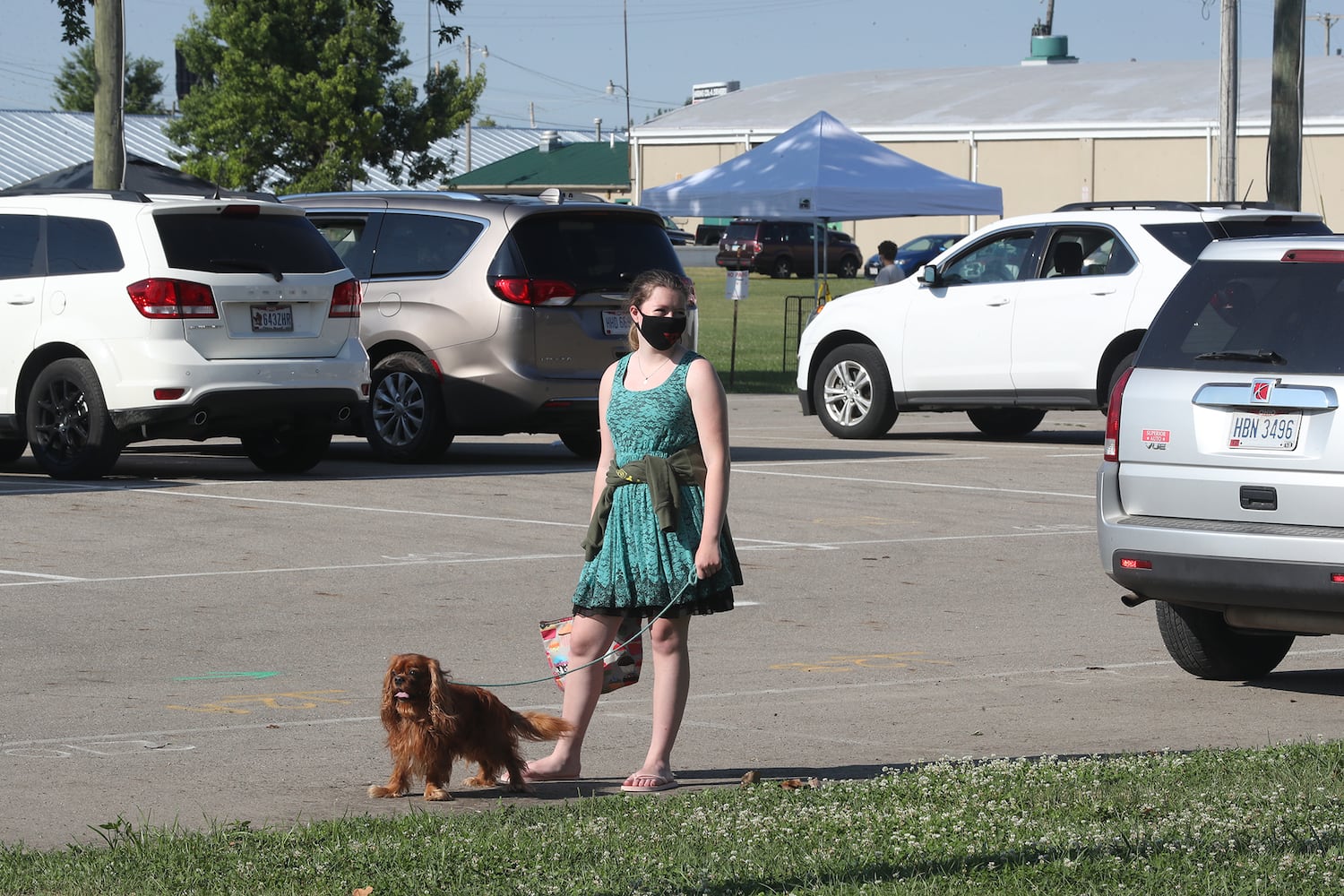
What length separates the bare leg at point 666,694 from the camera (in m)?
6.20

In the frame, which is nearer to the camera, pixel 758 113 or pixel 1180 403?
pixel 1180 403

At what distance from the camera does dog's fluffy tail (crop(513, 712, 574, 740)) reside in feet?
20.5

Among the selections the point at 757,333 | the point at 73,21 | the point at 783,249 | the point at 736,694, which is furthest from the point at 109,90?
the point at 783,249

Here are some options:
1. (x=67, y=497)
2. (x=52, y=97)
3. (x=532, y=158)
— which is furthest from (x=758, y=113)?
(x=52, y=97)

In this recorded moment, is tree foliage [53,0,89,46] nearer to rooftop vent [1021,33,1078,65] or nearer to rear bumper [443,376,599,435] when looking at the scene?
rear bumper [443,376,599,435]

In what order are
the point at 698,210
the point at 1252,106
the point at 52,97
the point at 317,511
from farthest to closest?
the point at 52,97 < the point at 1252,106 < the point at 698,210 < the point at 317,511

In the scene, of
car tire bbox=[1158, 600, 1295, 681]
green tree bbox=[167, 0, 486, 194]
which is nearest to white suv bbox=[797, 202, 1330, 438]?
car tire bbox=[1158, 600, 1295, 681]

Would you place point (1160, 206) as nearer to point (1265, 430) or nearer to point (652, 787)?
point (1265, 430)

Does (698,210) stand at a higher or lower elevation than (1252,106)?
lower

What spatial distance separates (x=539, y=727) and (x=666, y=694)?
1.30ft

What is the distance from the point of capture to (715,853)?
518cm

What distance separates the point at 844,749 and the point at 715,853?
1719 mm

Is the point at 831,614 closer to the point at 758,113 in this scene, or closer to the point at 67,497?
the point at 67,497

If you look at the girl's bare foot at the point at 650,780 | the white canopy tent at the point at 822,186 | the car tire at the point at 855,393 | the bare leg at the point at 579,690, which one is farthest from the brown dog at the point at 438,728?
the white canopy tent at the point at 822,186
